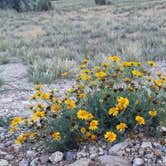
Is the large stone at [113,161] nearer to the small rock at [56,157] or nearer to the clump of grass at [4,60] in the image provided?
the small rock at [56,157]

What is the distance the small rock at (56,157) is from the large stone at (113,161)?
0.47 m

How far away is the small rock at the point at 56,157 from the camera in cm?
353

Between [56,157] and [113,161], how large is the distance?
2.13ft

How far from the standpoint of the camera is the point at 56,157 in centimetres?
354

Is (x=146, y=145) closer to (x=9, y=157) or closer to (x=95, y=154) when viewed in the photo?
(x=95, y=154)

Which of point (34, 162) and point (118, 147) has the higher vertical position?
point (118, 147)

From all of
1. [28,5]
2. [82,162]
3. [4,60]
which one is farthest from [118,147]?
Answer: [28,5]

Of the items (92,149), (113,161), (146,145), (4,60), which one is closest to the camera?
(113,161)

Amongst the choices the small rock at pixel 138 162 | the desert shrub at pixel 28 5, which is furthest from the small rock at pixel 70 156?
the desert shrub at pixel 28 5

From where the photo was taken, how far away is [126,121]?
351 cm

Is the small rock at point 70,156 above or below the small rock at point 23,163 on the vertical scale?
above

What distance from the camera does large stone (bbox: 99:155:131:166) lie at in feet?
10.4

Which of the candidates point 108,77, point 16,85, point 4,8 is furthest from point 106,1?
point 108,77

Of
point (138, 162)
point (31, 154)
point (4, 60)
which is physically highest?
point (138, 162)
